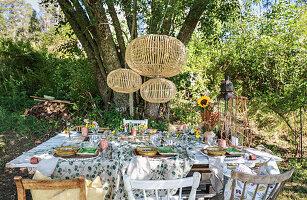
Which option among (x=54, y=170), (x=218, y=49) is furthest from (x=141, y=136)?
(x=218, y=49)

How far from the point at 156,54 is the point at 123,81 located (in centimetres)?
105

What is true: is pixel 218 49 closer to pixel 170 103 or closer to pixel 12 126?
pixel 170 103

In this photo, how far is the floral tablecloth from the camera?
2.20 m

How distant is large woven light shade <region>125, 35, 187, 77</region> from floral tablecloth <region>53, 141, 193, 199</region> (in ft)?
3.96

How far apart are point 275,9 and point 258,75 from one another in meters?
2.25

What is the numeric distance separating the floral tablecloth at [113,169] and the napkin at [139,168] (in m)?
0.05

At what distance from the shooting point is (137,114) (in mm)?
5934

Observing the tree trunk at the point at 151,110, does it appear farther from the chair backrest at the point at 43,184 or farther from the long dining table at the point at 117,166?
the chair backrest at the point at 43,184

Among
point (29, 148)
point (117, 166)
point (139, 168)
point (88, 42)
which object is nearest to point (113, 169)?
point (117, 166)

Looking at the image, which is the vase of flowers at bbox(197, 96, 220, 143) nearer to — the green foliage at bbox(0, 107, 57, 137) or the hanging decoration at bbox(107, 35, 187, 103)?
the hanging decoration at bbox(107, 35, 187, 103)

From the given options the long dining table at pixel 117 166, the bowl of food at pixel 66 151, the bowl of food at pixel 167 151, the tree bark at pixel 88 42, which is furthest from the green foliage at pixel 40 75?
the bowl of food at pixel 167 151

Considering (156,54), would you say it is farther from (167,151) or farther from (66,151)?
(66,151)

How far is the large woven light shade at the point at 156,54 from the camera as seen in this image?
2740 mm

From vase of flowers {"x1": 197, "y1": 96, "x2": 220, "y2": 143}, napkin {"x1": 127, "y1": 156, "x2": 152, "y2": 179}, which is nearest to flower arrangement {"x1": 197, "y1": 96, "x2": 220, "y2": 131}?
vase of flowers {"x1": 197, "y1": 96, "x2": 220, "y2": 143}
